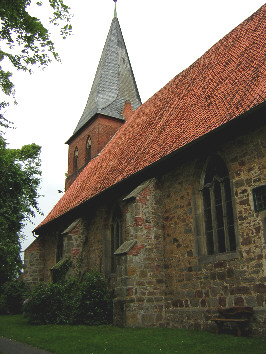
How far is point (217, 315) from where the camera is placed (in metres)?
7.95

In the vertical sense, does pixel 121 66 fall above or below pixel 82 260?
above

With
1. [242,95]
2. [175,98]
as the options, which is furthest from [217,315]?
[175,98]

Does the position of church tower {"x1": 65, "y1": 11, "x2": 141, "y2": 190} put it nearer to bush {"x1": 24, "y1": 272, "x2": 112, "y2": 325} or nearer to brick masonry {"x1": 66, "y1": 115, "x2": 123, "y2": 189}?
brick masonry {"x1": 66, "y1": 115, "x2": 123, "y2": 189}

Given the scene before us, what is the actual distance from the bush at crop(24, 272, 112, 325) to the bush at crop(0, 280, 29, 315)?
554 centimetres

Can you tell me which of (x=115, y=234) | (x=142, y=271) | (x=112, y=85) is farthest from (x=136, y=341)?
(x=112, y=85)

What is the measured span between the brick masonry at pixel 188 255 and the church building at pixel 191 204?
0.08 feet

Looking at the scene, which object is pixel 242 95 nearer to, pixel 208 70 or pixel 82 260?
pixel 208 70

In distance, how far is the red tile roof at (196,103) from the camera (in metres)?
9.06

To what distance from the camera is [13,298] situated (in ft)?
57.5

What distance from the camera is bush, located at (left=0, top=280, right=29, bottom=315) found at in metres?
17.3

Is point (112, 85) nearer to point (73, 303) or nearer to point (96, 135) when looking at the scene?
point (96, 135)

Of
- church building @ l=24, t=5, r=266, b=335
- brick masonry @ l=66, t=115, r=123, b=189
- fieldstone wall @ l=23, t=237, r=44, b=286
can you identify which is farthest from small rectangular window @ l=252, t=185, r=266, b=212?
fieldstone wall @ l=23, t=237, r=44, b=286

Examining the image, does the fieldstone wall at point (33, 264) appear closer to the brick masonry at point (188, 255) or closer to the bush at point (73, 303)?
the bush at point (73, 303)

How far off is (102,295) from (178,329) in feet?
9.75
